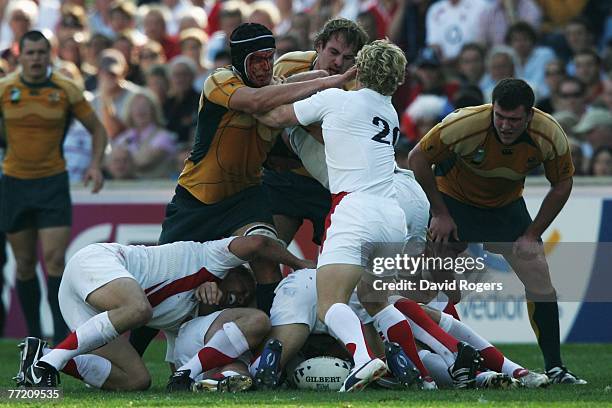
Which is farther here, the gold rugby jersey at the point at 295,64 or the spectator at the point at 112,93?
the spectator at the point at 112,93

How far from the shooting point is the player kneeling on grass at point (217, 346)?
8.94 meters

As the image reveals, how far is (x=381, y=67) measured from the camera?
9.02 metres

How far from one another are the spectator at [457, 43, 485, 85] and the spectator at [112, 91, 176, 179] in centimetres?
315

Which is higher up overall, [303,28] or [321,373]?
[303,28]

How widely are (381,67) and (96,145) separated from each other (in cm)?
445

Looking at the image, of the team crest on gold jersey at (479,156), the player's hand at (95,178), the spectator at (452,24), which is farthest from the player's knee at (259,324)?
the spectator at (452,24)

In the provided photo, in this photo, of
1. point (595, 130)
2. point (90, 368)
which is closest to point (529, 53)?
point (595, 130)

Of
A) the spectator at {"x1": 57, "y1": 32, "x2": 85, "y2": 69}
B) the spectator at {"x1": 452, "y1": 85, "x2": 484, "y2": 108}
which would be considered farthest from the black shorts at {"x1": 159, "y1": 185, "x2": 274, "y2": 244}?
the spectator at {"x1": 57, "y1": 32, "x2": 85, "y2": 69}

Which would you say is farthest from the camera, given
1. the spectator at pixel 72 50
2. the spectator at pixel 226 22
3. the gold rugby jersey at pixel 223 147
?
the spectator at pixel 72 50

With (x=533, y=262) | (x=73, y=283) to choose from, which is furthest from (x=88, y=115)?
(x=533, y=262)

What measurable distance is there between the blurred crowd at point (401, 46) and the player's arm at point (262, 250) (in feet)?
13.4

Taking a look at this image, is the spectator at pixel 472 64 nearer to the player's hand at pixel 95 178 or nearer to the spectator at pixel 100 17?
the player's hand at pixel 95 178

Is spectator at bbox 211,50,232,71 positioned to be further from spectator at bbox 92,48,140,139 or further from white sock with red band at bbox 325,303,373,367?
white sock with red band at bbox 325,303,373,367

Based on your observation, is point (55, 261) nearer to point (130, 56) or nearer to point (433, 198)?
point (433, 198)
